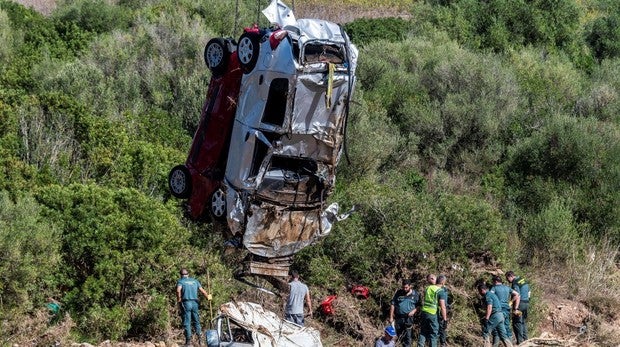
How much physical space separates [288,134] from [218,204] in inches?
85.8

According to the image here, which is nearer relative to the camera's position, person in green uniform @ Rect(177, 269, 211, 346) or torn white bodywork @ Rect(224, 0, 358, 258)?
torn white bodywork @ Rect(224, 0, 358, 258)

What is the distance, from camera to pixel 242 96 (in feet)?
54.1

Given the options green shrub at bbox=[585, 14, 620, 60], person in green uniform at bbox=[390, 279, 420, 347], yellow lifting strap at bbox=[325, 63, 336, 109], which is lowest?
person in green uniform at bbox=[390, 279, 420, 347]

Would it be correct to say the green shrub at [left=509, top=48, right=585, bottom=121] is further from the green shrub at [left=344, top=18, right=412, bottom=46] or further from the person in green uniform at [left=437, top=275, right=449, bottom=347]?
the person in green uniform at [left=437, top=275, right=449, bottom=347]

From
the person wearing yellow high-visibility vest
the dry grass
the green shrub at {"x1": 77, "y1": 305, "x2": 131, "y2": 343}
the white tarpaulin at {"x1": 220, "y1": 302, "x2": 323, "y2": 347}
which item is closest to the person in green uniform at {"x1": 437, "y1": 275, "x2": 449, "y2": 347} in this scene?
the person wearing yellow high-visibility vest

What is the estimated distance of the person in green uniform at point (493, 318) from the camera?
18.8 meters

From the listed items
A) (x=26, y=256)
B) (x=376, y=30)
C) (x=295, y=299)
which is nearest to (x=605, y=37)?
(x=376, y=30)

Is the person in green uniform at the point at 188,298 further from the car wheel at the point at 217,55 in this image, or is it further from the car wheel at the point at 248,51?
the car wheel at the point at 248,51

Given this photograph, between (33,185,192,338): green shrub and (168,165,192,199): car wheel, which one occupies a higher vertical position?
(168,165,192,199): car wheel

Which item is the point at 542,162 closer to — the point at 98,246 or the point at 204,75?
the point at 204,75

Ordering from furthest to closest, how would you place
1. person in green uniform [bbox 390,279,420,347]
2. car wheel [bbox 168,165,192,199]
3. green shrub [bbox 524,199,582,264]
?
green shrub [bbox 524,199,582,264] < person in green uniform [bbox 390,279,420,347] < car wheel [bbox 168,165,192,199]

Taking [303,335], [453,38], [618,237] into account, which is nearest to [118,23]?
[453,38]

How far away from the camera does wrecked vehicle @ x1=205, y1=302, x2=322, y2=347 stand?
49.8 feet

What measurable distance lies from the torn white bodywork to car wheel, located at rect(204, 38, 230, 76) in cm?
77
